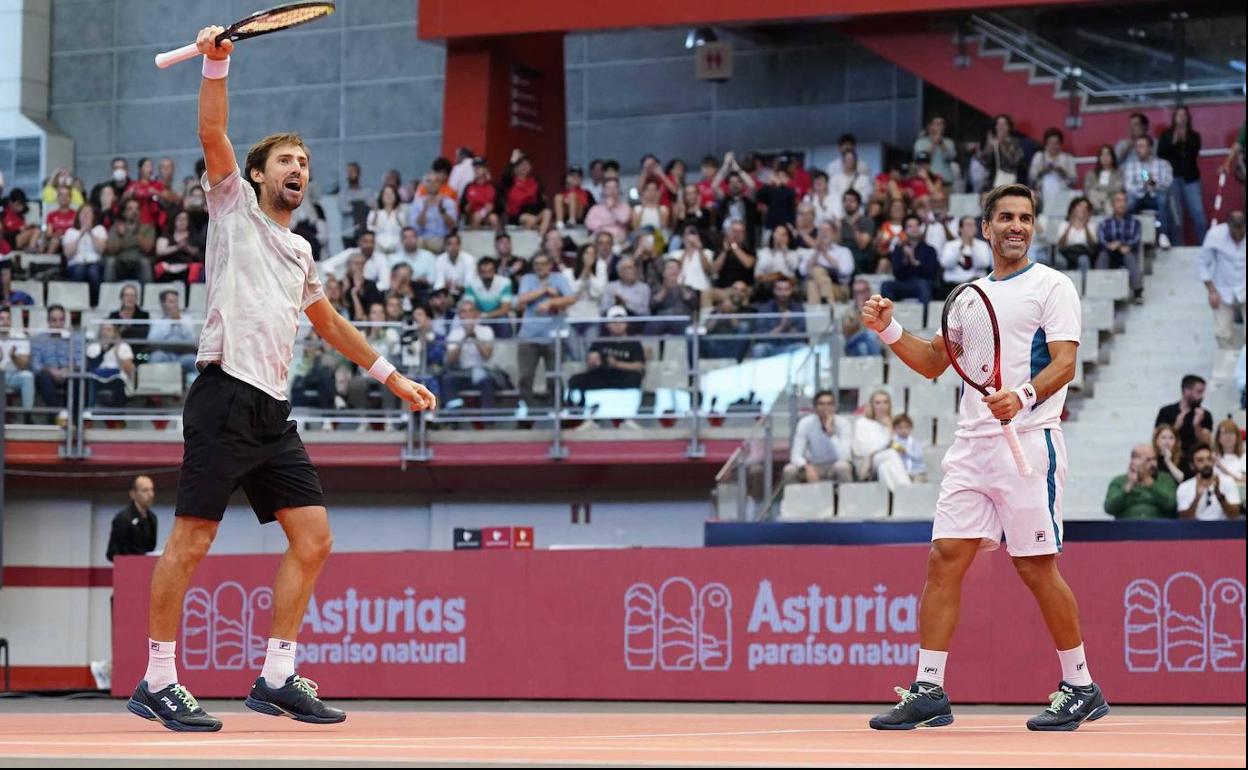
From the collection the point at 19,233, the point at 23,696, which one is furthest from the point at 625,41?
the point at 23,696

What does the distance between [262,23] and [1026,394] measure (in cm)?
329

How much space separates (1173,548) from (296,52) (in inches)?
766

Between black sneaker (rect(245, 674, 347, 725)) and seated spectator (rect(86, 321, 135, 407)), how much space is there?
44.1 feet

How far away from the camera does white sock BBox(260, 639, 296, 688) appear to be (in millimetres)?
7953

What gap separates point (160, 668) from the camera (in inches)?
303

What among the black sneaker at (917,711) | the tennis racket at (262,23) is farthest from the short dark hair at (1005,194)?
the tennis racket at (262,23)

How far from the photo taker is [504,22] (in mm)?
26594

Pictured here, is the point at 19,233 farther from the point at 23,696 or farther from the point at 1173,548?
the point at 1173,548

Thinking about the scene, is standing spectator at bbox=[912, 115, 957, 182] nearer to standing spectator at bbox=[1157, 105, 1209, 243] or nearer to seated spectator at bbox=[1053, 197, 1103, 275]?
standing spectator at bbox=[1157, 105, 1209, 243]

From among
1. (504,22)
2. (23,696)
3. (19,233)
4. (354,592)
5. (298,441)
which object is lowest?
(23,696)

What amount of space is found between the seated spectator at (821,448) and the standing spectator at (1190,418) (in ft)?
8.75

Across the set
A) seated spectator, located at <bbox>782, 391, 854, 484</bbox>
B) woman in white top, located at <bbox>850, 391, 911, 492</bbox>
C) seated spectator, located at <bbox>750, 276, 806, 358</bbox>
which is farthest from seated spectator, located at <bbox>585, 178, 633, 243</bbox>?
seated spectator, located at <bbox>782, 391, 854, 484</bbox>

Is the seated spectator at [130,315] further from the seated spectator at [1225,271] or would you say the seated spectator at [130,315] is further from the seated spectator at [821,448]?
the seated spectator at [1225,271]

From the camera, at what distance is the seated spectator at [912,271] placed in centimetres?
2077
